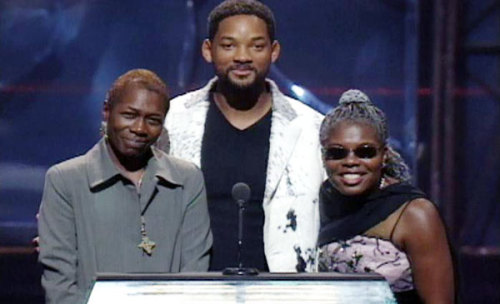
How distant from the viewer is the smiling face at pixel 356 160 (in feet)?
7.25

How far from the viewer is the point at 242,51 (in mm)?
2523

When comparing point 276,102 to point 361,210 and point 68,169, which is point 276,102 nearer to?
point 361,210

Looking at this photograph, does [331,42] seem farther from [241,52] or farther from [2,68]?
[241,52]

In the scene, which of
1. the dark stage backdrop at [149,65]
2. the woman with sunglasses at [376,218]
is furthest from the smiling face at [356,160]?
the dark stage backdrop at [149,65]

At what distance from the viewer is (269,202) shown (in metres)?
2.54

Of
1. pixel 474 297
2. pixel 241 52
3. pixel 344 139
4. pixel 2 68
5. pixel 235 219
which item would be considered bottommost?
pixel 474 297

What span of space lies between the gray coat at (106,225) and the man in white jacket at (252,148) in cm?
23

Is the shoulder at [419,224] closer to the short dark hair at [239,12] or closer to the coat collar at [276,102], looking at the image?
the coat collar at [276,102]

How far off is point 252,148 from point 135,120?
16.5 inches

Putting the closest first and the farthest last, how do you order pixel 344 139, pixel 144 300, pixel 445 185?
pixel 144 300 → pixel 344 139 → pixel 445 185

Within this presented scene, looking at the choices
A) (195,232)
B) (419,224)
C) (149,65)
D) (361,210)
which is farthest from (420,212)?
(149,65)

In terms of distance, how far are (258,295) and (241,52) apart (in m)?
1.03

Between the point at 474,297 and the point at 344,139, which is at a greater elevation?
the point at 344,139

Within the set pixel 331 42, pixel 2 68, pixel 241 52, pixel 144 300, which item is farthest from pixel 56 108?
pixel 144 300
